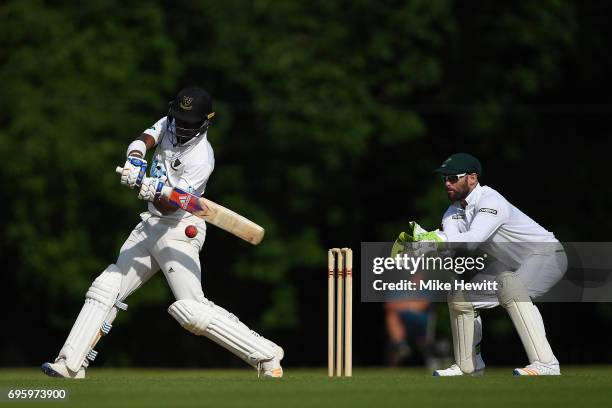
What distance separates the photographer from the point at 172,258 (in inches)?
280

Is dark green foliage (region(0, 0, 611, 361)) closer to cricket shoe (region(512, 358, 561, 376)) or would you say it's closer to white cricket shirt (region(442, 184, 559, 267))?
white cricket shirt (region(442, 184, 559, 267))

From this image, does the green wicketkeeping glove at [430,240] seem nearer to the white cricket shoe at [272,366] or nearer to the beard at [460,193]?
the beard at [460,193]

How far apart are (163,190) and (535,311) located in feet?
7.26

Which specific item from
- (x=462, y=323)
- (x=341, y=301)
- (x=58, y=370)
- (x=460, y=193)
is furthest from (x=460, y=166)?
(x=58, y=370)

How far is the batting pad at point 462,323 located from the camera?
7406 millimetres

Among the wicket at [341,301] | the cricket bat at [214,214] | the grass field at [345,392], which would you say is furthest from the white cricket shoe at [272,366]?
the cricket bat at [214,214]

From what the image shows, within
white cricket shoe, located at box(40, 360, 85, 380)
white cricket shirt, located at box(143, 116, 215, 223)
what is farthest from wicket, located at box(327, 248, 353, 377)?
white cricket shoe, located at box(40, 360, 85, 380)

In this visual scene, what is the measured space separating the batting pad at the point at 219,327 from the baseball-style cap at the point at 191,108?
1.05 metres

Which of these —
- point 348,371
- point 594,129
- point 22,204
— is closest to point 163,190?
point 348,371

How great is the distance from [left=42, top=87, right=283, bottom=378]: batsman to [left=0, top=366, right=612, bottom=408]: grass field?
213 mm

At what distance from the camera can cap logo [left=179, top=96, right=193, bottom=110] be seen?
7207 mm

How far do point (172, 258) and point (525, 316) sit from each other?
6.65ft

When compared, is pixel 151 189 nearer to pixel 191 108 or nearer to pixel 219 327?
pixel 191 108

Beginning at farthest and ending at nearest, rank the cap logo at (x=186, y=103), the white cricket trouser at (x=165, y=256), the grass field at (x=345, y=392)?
the cap logo at (x=186, y=103) < the white cricket trouser at (x=165, y=256) < the grass field at (x=345, y=392)
